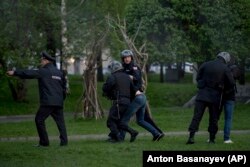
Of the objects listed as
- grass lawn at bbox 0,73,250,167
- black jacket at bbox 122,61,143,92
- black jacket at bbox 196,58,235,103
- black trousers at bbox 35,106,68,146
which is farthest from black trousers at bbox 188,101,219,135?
black trousers at bbox 35,106,68,146

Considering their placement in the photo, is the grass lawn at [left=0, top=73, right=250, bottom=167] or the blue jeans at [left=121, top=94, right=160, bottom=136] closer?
the grass lawn at [left=0, top=73, right=250, bottom=167]

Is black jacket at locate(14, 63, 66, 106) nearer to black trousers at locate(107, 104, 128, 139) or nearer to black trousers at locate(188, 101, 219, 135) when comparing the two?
black trousers at locate(107, 104, 128, 139)

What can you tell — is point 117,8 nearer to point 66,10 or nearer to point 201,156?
point 66,10

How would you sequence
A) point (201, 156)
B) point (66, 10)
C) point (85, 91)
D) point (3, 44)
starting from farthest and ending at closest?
point (66, 10) → point (3, 44) → point (85, 91) → point (201, 156)

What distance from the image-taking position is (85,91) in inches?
848

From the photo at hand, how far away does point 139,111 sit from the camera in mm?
15023

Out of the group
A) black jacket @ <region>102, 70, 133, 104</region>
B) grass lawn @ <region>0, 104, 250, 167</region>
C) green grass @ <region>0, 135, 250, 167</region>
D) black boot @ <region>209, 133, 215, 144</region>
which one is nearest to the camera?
green grass @ <region>0, 135, 250, 167</region>

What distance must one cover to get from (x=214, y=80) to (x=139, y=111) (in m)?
1.92

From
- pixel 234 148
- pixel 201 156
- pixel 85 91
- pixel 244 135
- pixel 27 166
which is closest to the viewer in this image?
pixel 201 156

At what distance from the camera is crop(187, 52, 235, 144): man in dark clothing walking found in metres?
14.0

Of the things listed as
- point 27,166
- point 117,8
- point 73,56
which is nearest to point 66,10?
point 73,56

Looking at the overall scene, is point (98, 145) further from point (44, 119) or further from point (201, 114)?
point (201, 114)

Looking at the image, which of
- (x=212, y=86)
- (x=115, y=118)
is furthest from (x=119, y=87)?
(x=212, y=86)

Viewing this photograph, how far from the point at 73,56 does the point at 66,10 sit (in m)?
2.19
